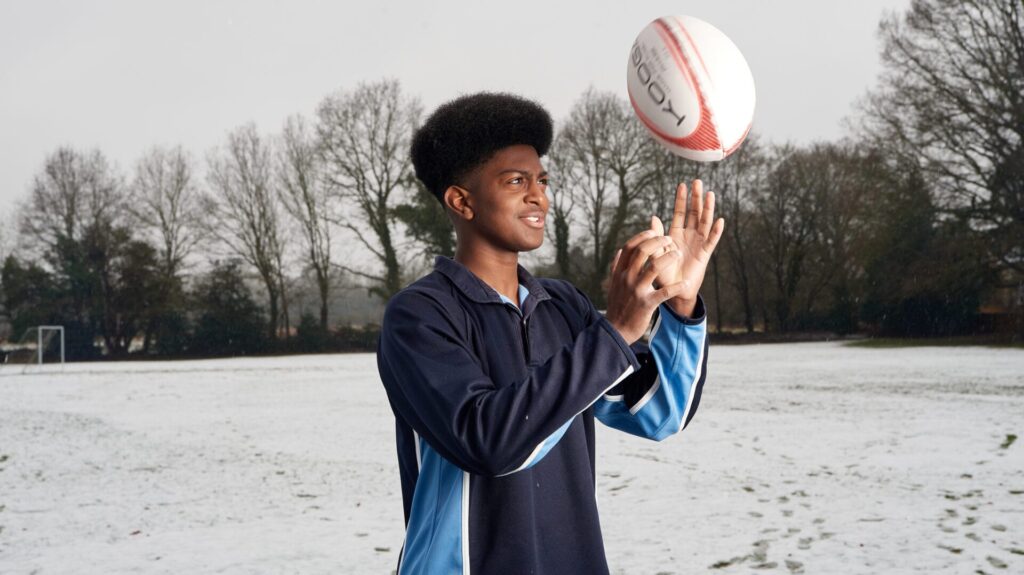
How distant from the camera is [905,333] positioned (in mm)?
32125

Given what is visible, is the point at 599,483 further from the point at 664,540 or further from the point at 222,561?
the point at 222,561

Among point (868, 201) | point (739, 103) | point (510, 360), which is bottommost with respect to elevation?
point (510, 360)

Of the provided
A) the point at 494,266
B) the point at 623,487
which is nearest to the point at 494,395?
the point at 494,266

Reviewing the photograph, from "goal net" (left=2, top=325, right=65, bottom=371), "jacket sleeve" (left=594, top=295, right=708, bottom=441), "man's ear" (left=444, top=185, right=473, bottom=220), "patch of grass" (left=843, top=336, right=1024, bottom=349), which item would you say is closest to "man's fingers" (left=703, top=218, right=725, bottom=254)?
"jacket sleeve" (left=594, top=295, right=708, bottom=441)

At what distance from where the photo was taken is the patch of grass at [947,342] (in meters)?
27.3

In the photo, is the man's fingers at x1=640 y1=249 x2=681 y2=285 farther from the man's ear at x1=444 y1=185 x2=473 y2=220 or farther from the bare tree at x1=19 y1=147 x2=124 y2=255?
the bare tree at x1=19 y1=147 x2=124 y2=255

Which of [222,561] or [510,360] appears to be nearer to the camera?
[510,360]

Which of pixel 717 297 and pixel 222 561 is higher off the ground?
pixel 717 297

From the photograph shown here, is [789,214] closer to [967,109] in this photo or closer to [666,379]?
[967,109]

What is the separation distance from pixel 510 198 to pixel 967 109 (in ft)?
98.3

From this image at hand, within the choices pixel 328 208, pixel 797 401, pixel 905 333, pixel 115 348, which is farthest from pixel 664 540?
pixel 115 348

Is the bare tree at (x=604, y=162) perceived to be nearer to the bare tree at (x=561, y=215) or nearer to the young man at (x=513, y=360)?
the bare tree at (x=561, y=215)

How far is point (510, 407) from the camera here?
150 cm

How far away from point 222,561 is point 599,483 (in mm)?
3142
